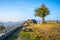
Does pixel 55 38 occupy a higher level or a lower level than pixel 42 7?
lower

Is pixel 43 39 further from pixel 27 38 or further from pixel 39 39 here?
pixel 27 38

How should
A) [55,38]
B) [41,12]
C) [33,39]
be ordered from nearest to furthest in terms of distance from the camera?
[33,39], [55,38], [41,12]

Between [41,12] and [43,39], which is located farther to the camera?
[41,12]

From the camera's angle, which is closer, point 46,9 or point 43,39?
point 43,39

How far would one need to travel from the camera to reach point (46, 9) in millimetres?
69625

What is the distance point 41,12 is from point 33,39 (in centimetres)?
4670

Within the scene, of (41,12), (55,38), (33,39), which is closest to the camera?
(33,39)

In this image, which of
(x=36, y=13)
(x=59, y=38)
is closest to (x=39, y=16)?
(x=36, y=13)

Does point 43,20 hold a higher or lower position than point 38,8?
lower

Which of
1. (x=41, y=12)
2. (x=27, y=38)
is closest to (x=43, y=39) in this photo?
(x=27, y=38)

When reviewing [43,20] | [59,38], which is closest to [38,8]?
[43,20]

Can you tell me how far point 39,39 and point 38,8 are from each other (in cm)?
4763

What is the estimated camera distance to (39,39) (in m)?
23.9

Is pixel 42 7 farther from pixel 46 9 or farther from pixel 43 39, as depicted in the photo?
pixel 43 39
